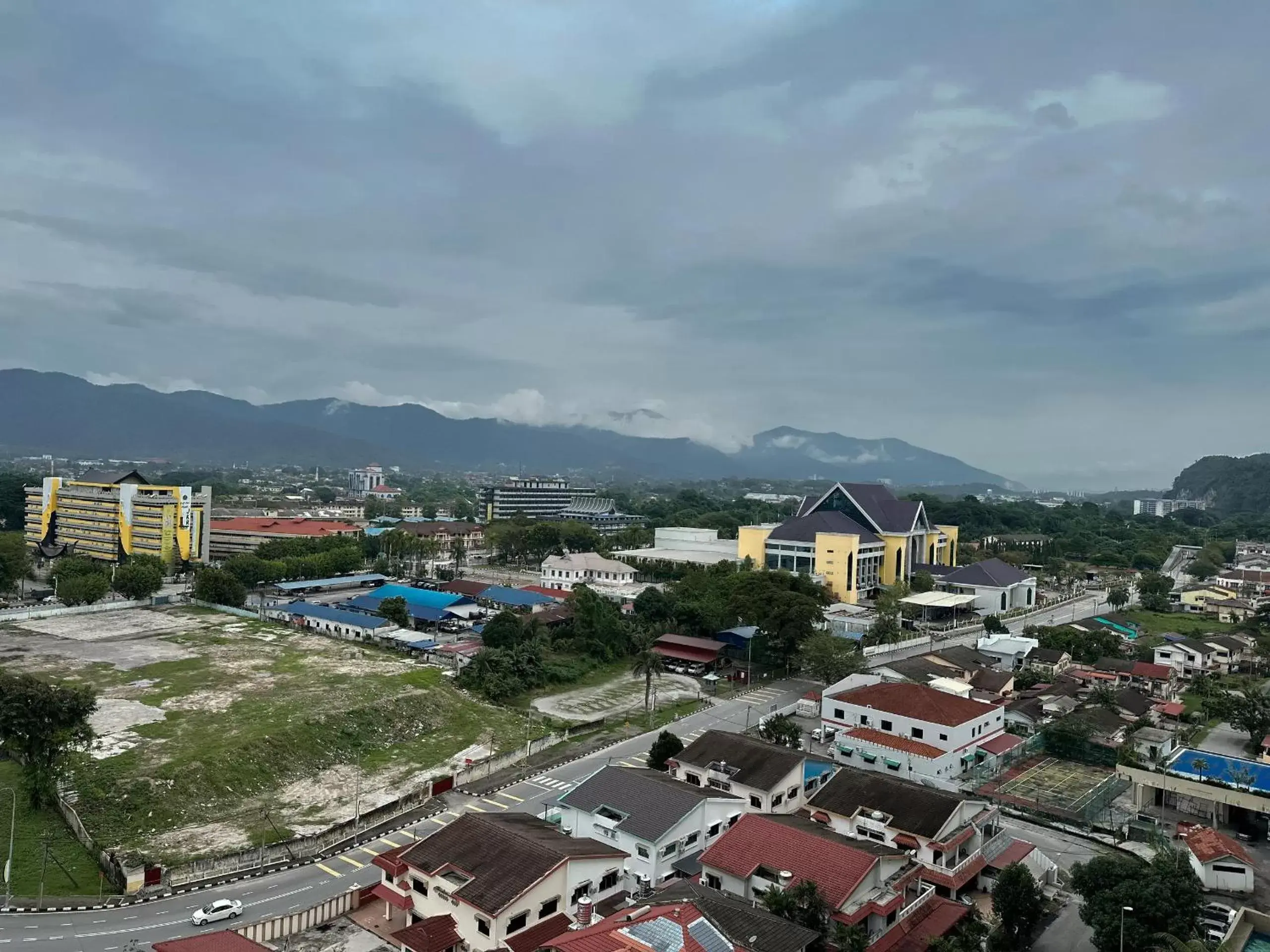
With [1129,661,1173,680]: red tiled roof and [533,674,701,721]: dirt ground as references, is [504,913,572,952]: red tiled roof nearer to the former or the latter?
[533,674,701,721]: dirt ground

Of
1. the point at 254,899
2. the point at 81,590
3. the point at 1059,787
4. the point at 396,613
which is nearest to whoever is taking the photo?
the point at 254,899

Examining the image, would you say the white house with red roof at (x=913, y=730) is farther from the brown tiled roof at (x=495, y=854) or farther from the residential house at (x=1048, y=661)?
the brown tiled roof at (x=495, y=854)

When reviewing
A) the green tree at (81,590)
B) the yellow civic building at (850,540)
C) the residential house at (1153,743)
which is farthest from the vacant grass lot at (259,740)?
the yellow civic building at (850,540)

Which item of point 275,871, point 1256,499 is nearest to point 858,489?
point 275,871

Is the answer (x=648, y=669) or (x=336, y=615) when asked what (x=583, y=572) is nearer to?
(x=336, y=615)

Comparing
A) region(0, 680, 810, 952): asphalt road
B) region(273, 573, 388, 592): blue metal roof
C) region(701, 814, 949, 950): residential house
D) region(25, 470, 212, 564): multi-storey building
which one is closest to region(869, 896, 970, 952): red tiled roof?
region(701, 814, 949, 950): residential house

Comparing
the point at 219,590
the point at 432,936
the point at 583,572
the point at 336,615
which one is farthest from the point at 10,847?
the point at 583,572

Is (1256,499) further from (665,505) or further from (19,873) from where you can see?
(19,873)
